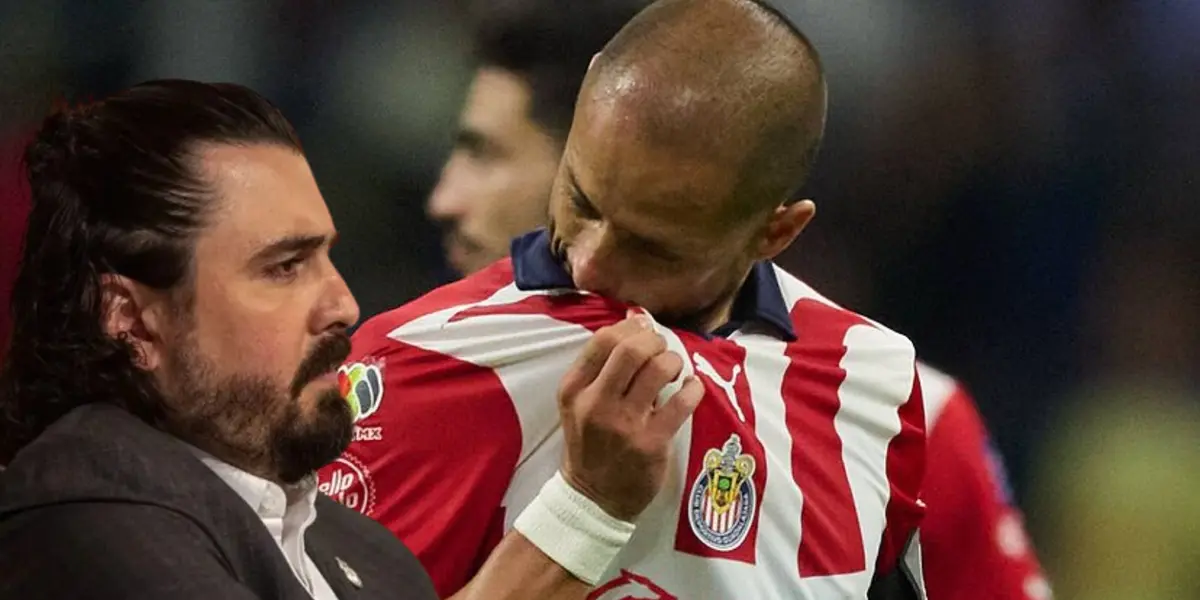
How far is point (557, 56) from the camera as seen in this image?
5.18 ft

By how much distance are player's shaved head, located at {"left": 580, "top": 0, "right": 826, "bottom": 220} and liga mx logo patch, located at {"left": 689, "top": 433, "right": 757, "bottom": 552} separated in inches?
8.9

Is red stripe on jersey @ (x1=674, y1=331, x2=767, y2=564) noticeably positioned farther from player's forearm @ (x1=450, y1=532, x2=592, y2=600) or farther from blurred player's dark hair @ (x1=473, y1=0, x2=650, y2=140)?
blurred player's dark hair @ (x1=473, y1=0, x2=650, y2=140)

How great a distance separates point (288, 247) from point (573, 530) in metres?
0.35

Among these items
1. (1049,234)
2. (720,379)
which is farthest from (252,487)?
(1049,234)

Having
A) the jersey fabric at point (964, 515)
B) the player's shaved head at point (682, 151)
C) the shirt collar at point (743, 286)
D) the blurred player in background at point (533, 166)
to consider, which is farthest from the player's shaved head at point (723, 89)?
the jersey fabric at point (964, 515)

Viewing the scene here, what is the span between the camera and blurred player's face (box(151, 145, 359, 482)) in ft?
3.54

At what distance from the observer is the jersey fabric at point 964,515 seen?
4.94ft

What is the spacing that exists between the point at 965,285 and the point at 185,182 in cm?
93

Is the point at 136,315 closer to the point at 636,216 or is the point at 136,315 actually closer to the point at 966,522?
the point at 636,216

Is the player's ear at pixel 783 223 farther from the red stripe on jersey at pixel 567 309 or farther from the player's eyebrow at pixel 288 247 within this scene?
the player's eyebrow at pixel 288 247

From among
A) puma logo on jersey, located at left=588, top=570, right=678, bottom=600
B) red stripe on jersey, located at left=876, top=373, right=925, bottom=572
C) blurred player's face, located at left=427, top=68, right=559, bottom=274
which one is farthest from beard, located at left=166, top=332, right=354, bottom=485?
red stripe on jersey, located at left=876, top=373, right=925, bottom=572

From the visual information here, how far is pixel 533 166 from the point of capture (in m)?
1.56

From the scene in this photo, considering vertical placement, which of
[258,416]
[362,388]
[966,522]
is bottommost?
[966,522]

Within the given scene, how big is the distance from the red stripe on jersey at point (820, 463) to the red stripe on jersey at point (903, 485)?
0.06m
